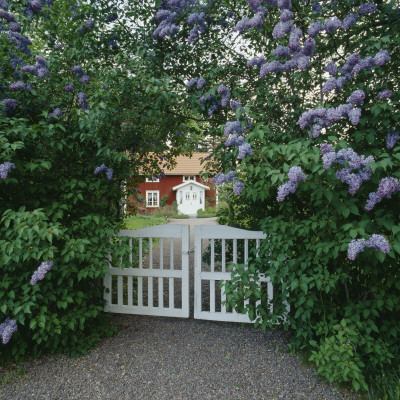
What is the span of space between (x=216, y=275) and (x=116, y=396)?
5.61 ft

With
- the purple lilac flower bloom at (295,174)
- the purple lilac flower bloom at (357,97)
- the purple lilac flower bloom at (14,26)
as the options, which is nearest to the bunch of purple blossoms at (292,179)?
the purple lilac flower bloom at (295,174)

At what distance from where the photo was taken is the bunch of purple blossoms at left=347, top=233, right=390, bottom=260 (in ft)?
6.87

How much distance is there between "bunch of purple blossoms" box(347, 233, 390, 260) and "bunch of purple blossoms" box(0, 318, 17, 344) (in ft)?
9.08

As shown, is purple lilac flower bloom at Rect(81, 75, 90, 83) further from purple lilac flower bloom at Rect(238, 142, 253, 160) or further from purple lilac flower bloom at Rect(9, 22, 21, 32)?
purple lilac flower bloom at Rect(238, 142, 253, 160)

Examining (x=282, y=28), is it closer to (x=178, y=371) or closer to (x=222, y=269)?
(x=222, y=269)

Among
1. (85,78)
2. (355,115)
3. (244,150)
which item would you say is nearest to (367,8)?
(355,115)

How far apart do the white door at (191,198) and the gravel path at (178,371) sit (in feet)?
67.7

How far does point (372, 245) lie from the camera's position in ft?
7.02

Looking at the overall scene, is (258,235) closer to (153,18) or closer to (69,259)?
(69,259)

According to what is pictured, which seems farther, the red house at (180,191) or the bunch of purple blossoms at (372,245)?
the red house at (180,191)

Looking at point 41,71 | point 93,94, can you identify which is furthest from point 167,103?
point 41,71

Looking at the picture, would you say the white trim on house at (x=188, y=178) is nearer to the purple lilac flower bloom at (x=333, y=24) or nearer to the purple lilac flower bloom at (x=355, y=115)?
the purple lilac flower bloom at (x=333, y=24)

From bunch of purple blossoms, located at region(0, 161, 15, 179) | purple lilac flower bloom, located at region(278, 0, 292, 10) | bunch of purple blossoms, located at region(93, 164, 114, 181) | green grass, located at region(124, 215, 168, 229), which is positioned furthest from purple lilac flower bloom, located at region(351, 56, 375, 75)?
green grass, located at region(124, 215, 168, 229)

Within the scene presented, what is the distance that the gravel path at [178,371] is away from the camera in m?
2.59
